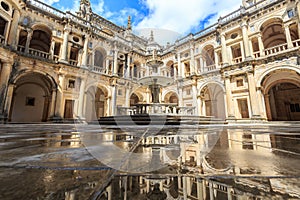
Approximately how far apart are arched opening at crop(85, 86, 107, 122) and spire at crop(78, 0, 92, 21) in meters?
8.76

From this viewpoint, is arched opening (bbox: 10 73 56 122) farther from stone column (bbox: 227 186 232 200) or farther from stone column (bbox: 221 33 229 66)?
stone column (bbox: 221 33 229 66)

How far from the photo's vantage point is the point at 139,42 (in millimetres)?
23891

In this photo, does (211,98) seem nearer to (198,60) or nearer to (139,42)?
(198,60)

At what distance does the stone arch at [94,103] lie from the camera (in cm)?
1477

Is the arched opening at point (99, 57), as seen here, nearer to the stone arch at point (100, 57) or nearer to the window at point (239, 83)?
the stone arch at point (100, 57)

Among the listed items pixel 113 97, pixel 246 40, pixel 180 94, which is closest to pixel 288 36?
pixel 246 40

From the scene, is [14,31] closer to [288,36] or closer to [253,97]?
[253,97]

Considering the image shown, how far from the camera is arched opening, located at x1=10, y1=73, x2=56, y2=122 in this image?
13178mm

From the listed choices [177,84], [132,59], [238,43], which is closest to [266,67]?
[238,43]

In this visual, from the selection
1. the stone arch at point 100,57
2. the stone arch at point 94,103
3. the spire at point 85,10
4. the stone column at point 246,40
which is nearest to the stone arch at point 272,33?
the stone column at point 246,40

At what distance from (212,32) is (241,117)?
956 cm

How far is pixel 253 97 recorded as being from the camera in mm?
11727

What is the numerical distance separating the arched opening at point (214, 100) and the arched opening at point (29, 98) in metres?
15.6

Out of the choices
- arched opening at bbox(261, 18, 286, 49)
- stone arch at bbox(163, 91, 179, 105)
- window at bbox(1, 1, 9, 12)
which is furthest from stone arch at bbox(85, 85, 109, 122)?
arched opening at bbox(261, 18, 286, 49)
